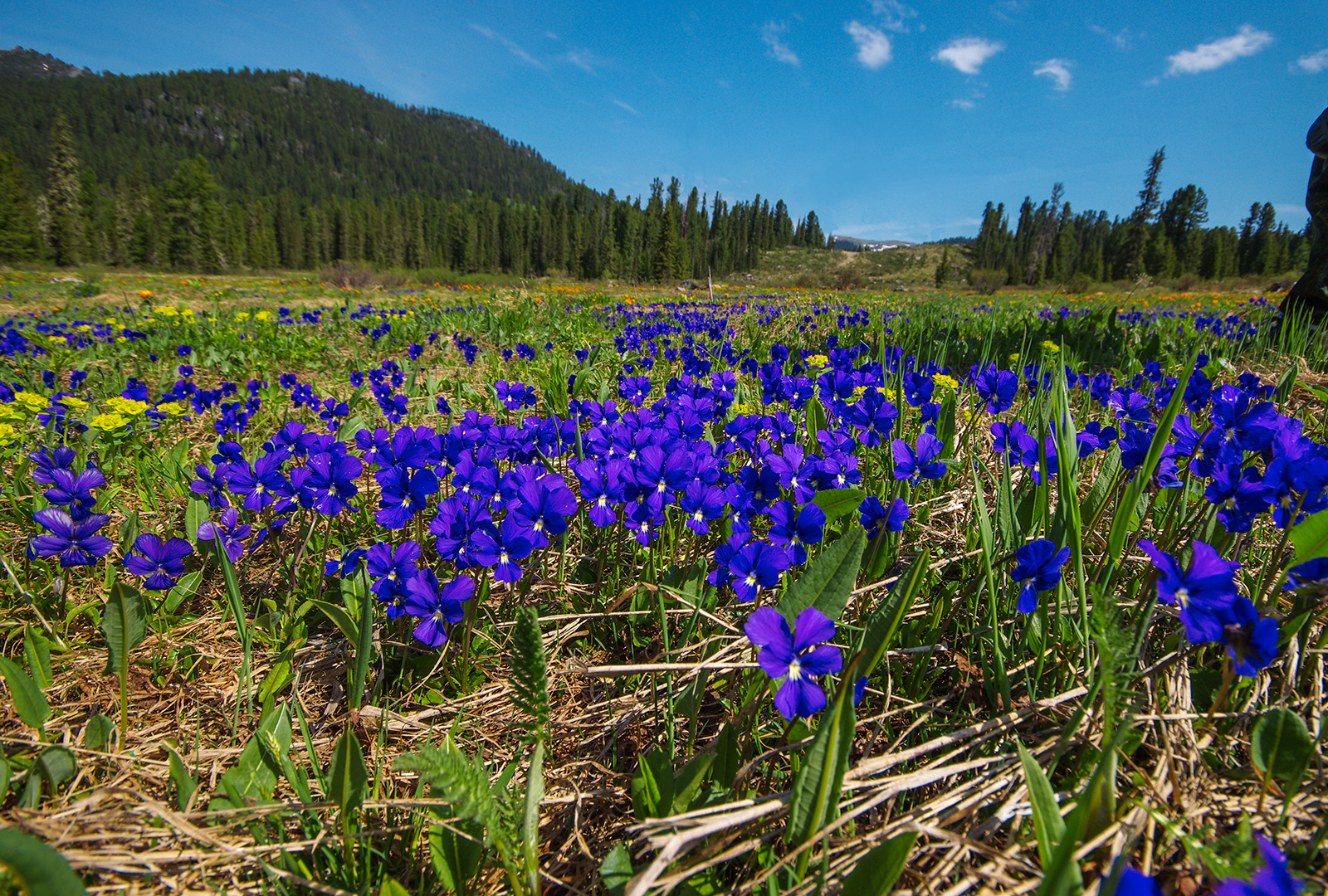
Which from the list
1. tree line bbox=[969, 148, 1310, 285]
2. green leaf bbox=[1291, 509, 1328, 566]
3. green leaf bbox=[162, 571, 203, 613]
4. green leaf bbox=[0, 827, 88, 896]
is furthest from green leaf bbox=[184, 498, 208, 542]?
tree line bbox=[969, 148, 1310, 285]

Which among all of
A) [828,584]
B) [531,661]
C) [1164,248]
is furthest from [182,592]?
[1164,248]

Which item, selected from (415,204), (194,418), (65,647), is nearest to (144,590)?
(65,647)

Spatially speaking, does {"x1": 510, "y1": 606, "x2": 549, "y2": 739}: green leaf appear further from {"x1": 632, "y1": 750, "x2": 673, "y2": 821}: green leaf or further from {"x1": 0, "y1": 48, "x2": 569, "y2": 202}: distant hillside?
{"x1": 0, "y1": 48, "x2": 569, "y2": 202}: distant hillside

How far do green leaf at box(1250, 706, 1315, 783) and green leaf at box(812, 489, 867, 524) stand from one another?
0.90 m

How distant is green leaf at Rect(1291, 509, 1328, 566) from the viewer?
47.3 inches

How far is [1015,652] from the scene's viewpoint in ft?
4.96

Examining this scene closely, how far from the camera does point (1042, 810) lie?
36.3 inches

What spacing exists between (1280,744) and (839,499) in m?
0.99

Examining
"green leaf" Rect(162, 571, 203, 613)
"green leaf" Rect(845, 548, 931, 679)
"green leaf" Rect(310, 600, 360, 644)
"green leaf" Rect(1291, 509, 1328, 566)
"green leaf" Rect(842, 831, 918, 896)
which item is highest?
"green leaf" Rect(1291, 509, 1328, 566)

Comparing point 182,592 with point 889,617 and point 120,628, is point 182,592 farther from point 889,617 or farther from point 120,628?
point 889,617

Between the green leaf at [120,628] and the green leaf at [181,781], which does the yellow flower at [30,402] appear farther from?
the green leaf at [181,781]

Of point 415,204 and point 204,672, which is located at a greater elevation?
point 415,204

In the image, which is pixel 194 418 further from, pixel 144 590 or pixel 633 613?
pixel 633 613

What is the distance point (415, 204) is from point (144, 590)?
94.5 m
